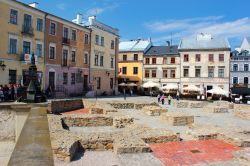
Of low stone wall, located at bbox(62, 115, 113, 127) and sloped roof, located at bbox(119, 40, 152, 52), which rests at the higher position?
sloped roof, located at bbox(119, 40, 152, 52)

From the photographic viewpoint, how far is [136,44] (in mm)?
62406

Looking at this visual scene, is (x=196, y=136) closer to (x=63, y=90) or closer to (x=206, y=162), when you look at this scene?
(x=206, y=162)

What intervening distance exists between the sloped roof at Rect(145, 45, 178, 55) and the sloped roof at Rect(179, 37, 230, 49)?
195cm

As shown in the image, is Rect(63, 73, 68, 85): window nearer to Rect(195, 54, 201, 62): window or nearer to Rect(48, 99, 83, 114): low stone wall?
Rect(48, 99, 83, 114): low stone wall

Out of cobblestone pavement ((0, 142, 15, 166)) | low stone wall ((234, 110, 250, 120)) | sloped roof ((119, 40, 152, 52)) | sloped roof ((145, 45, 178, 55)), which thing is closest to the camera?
cobblestone pavement ((0, 142, 15, 166))

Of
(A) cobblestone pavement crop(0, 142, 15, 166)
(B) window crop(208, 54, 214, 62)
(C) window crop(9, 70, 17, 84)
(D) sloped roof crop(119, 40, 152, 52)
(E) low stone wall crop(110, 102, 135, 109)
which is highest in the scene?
(D) sloped roof crop(119, 40, 152, 52)

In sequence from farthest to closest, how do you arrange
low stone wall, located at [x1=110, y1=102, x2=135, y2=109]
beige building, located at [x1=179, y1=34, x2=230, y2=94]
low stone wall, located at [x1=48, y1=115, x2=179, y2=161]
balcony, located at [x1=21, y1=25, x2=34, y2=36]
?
1. beige building, located at [x1=179, y1=34, x2=230, y2=94]
2. balcony, located at [x1=21, y1=25, x2=34, y2=36]
3. low stone wall, located at [x1=110, y1=102, x2=135, y2=109]
4. low stone wall, located at [x1=48, y1=115, x2=179, y2=161]

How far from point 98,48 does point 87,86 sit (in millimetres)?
6382

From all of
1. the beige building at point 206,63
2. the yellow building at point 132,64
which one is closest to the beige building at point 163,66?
the yellow building at point 132,64

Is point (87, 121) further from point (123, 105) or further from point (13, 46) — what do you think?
point (13, 46)

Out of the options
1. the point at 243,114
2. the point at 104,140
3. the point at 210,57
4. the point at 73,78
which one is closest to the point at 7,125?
the point at 104,140

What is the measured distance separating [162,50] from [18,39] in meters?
33.0

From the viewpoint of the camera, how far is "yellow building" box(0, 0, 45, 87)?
3027cm

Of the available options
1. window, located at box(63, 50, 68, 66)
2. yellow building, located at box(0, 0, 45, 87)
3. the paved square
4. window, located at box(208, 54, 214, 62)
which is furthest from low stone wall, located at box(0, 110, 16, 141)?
window, located at box(208, 54, 214, 62)
